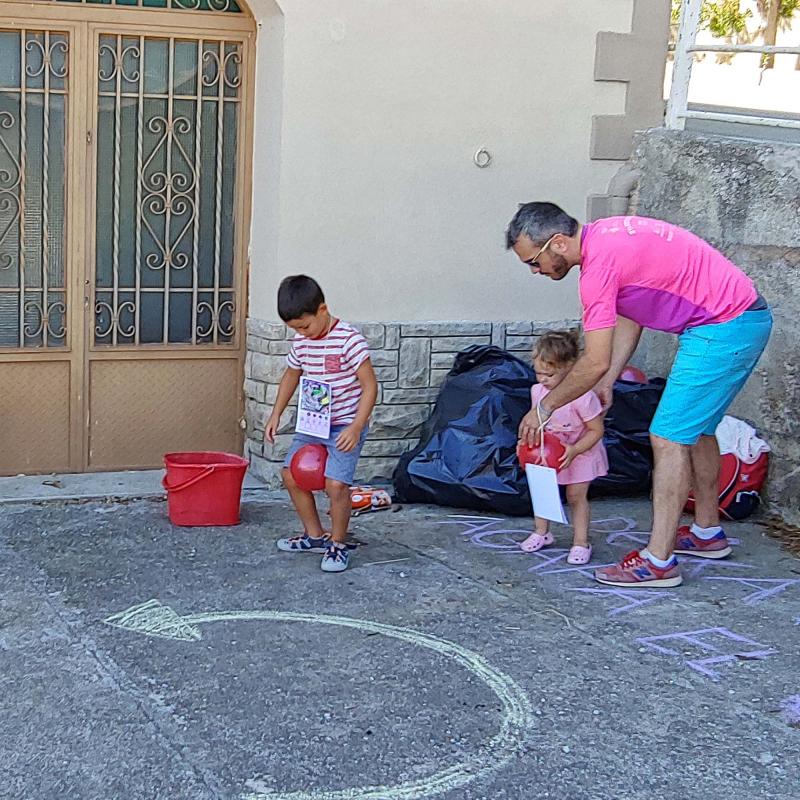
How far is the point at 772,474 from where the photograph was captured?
6.15 metres

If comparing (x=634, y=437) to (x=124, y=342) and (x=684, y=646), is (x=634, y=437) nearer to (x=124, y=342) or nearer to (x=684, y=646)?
(x=684, y=646)

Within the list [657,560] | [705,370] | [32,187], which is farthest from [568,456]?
[32,187]

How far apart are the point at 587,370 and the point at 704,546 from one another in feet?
4.20

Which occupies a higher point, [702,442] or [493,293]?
[493,293]

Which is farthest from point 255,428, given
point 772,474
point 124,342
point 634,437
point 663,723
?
point 663,723

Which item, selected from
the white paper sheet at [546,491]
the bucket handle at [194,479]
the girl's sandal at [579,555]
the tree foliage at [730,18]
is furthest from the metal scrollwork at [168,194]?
the tree foliage at [730,18]

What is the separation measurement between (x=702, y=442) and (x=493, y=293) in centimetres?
176

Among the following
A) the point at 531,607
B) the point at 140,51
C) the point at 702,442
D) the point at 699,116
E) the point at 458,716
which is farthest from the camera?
the point at 699,116

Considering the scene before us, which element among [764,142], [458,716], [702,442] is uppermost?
[764,142]

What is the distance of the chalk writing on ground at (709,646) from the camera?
4.23 metres

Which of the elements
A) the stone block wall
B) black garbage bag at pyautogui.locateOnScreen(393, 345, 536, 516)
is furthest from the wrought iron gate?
black garbage bag at pyautogui.locateOnScreen(393, 345, 536, 516)

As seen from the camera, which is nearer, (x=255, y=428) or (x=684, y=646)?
(x=684, y=646)

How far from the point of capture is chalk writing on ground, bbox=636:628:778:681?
13.9 feet

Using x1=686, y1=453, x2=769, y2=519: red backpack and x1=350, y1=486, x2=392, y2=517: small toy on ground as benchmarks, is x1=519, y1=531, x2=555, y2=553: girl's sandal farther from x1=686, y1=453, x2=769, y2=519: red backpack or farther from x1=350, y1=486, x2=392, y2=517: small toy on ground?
x1=686, y1=453, x2=769, y2=519: red backpack
